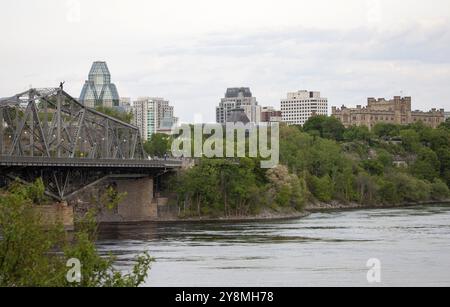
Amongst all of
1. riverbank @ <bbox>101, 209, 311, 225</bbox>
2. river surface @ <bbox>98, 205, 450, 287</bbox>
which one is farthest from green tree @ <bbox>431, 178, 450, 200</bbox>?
river surface @ <bbox>98, 205, 450, 287</bbox>

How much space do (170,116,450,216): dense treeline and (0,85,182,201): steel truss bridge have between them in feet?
A: 15.0

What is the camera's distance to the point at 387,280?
4266 cm

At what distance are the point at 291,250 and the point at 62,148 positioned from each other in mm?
37349

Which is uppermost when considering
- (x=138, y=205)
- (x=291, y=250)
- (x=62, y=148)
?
(x=62, y=148)

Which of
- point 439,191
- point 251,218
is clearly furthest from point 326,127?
point 251,218

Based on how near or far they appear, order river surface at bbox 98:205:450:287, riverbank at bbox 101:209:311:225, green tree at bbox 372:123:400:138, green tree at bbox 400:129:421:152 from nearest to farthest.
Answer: river surface at bbox 98:205:450:287 < riverbank at bbox 101:209:311:225 < green tree at bbox 400:129:421:152 < green tree at bbox 372:123:400:138

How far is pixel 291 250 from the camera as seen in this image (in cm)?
5747

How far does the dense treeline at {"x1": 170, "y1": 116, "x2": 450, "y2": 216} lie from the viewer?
95.2m

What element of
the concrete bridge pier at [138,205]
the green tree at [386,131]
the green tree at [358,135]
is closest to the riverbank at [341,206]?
the concrete bridge pier at [138,205]

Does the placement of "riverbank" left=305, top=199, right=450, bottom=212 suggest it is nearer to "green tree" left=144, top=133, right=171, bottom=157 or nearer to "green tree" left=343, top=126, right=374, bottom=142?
"green tree" left=144, top=133, right=171, bottom=157

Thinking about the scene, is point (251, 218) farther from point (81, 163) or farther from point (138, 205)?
point (81, 163)

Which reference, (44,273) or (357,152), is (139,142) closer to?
(357,152)

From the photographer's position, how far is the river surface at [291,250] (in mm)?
44219
